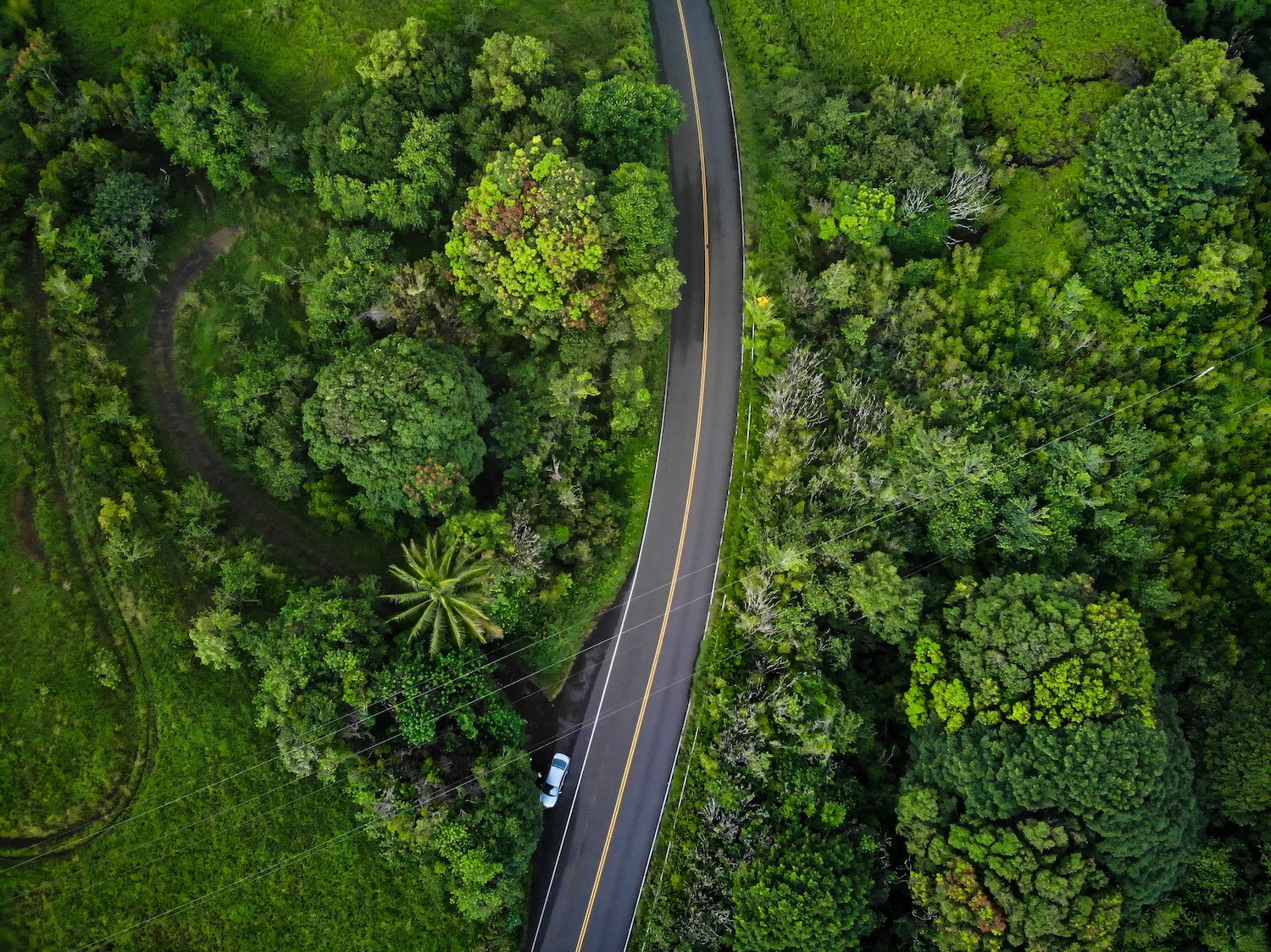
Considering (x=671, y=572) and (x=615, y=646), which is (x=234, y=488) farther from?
(x=671, y=572)

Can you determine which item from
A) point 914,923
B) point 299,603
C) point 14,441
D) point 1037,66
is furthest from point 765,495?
point 14,441

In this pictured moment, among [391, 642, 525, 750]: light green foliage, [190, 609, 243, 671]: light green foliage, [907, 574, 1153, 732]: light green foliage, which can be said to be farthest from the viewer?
[190, 609, 243, 671]: light green foliage

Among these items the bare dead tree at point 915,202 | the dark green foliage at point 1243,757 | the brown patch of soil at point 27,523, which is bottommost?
the brown patch of soil at point 27,523

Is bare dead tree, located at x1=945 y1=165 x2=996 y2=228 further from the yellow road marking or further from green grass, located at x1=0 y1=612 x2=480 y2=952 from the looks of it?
green grass, located at x1=0 y1=612 x2=480 y2=952

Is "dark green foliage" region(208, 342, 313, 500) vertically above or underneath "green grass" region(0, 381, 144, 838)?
above

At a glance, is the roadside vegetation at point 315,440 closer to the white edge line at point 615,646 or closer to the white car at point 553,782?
the white edge line at point 615,646

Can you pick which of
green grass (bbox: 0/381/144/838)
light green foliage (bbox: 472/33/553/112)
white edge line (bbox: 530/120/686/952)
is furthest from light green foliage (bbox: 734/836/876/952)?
light green foliage (bbox: 472/33/553/112)

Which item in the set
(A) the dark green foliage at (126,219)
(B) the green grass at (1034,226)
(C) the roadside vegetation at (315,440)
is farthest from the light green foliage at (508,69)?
(B) the green grass at (1034,226)

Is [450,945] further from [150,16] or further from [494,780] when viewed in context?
[150,16]
